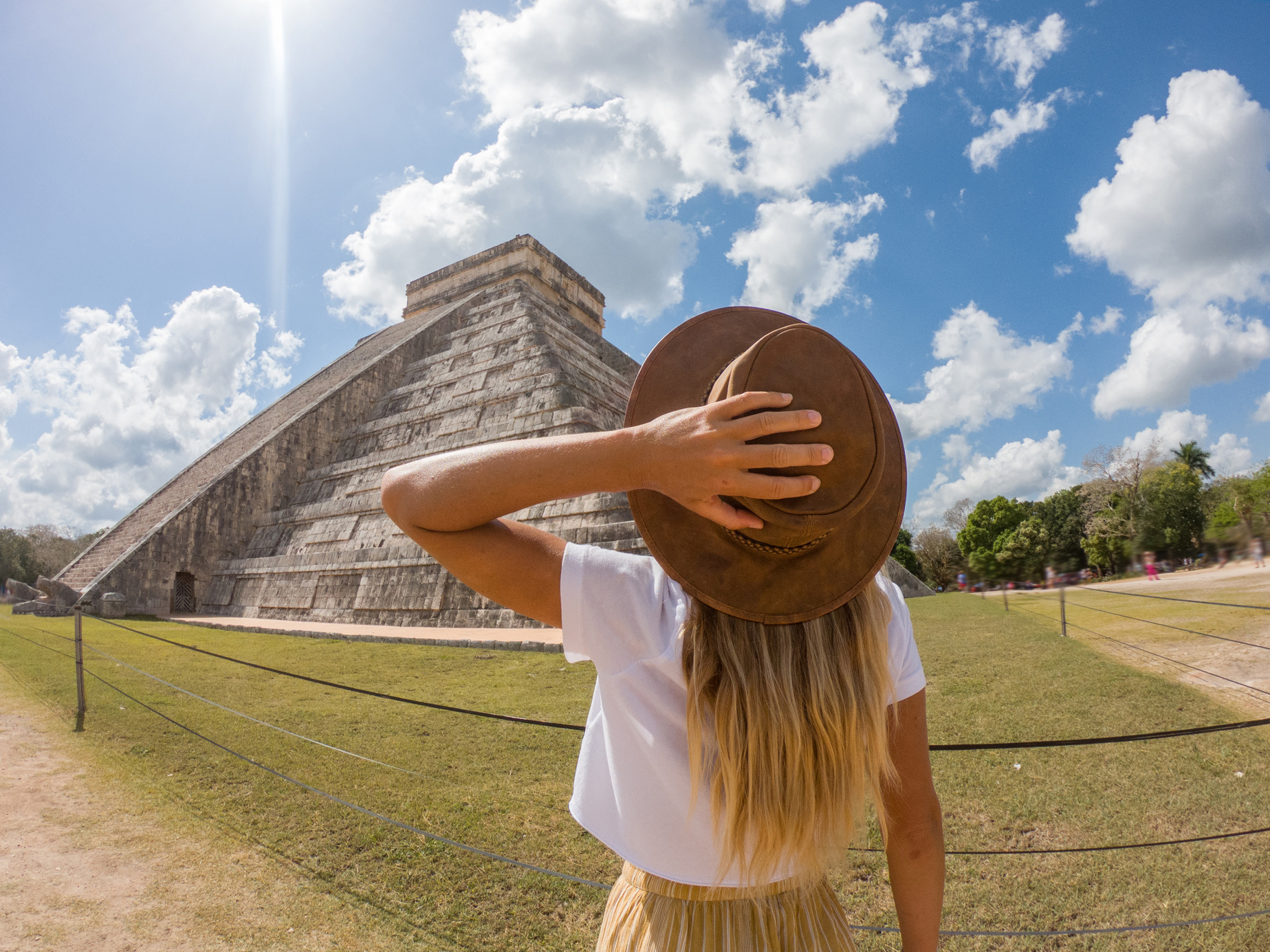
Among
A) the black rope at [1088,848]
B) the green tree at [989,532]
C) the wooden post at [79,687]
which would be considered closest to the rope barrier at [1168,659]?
the black rope at [1088,848]

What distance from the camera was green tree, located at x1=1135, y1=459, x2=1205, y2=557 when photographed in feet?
4.67

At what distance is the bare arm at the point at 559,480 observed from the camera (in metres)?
0.78

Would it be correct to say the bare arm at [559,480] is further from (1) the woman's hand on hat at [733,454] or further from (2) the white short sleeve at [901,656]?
(2) the white short sleeve at [901,656]

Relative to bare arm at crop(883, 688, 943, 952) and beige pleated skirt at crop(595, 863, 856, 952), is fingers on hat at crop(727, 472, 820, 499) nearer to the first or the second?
bare arm at crop(883, 688, 943, 952)

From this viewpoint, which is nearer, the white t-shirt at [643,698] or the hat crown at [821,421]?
the hat crown at [821,421]

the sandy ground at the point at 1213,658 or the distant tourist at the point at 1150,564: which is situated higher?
the distant tourist at the point at 1150,564

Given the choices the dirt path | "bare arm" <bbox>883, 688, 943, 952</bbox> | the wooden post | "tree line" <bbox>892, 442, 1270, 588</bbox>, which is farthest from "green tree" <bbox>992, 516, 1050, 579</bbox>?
the wooden post

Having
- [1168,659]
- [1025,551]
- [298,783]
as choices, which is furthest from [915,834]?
[1168,659]

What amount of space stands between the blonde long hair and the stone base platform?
4773 mm

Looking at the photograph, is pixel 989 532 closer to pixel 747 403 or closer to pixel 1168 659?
pixel 747 403

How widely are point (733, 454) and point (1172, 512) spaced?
1.35m

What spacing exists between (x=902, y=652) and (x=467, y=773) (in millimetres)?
3527

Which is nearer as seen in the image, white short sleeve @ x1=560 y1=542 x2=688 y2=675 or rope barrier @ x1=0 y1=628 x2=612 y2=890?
white short sleeve @ x1=560 y1=542 x2=688 y2=675

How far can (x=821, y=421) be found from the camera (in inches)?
33.4
